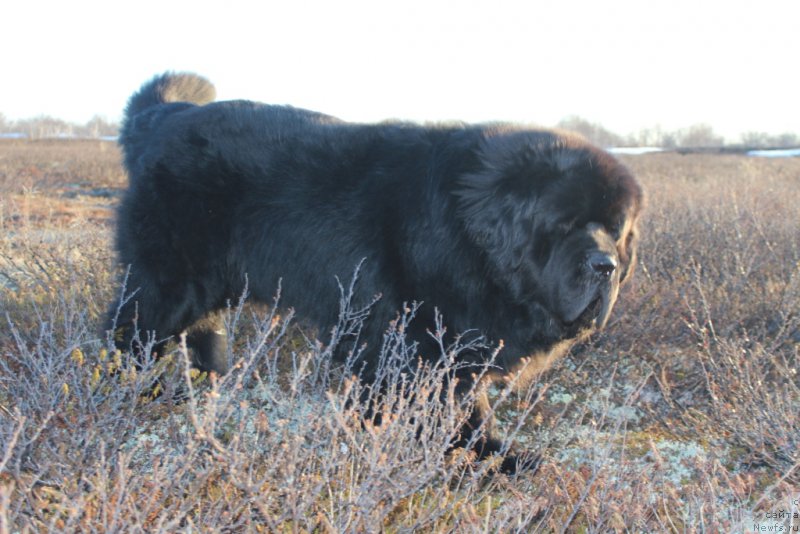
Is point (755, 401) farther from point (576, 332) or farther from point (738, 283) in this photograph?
point (738, 283)

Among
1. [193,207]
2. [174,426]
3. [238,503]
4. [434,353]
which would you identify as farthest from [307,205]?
[238,503]

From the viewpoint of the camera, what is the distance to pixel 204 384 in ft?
11.7

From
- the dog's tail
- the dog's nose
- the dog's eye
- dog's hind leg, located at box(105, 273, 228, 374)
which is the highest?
the dog's tail

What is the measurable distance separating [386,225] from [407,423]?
1.22 m

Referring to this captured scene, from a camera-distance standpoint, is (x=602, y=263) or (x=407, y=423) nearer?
(x=407, y=423)

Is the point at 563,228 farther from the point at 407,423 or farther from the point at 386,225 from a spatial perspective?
the point at 407,423

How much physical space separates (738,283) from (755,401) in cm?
155

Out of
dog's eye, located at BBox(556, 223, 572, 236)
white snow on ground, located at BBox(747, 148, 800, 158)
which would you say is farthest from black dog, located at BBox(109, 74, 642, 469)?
white snow on ground, located at BBox(747, 148, 800, 158)

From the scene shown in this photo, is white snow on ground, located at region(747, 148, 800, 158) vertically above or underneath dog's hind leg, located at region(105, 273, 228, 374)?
above

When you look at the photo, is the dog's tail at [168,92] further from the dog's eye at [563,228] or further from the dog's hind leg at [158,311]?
the dog's eye at [563,228]

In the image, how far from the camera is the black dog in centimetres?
279

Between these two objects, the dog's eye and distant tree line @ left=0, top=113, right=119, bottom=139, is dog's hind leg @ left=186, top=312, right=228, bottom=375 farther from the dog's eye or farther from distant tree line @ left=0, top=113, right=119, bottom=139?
distant tree line @ left=0, top=113, right=119, bottom=139

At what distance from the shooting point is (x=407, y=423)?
186cm

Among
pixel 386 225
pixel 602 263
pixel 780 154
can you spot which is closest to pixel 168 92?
pixel 386 225
